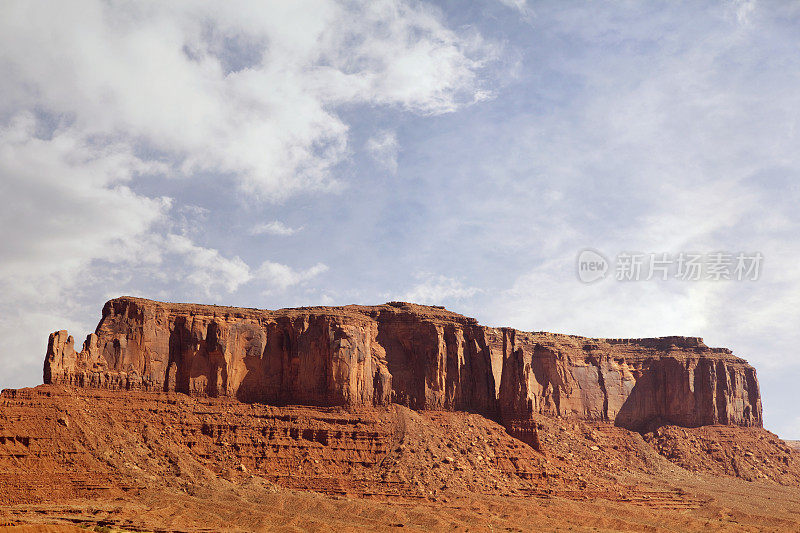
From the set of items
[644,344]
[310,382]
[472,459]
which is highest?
[644,344]

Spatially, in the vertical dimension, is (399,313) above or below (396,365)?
above

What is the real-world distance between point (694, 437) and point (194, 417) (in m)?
65.2

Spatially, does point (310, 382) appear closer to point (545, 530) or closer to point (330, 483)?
point (330, 483)

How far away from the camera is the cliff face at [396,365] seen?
84.5 meters

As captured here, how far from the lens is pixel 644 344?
125m

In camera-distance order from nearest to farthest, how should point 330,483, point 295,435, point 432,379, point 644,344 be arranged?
point 330,483
point 295,435
point 432,379
point 644,344

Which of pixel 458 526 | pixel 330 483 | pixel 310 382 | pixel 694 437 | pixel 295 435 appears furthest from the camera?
pixel 694 437

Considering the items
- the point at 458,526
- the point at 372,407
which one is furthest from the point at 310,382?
the point at 458,526

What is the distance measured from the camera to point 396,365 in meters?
96.8

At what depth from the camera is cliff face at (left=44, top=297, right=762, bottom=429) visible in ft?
277

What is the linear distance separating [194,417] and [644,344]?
229 ft

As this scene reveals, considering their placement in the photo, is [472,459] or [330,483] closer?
[330,483]

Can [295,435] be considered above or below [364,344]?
below

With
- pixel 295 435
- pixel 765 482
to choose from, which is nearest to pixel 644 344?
pixel 765 482
